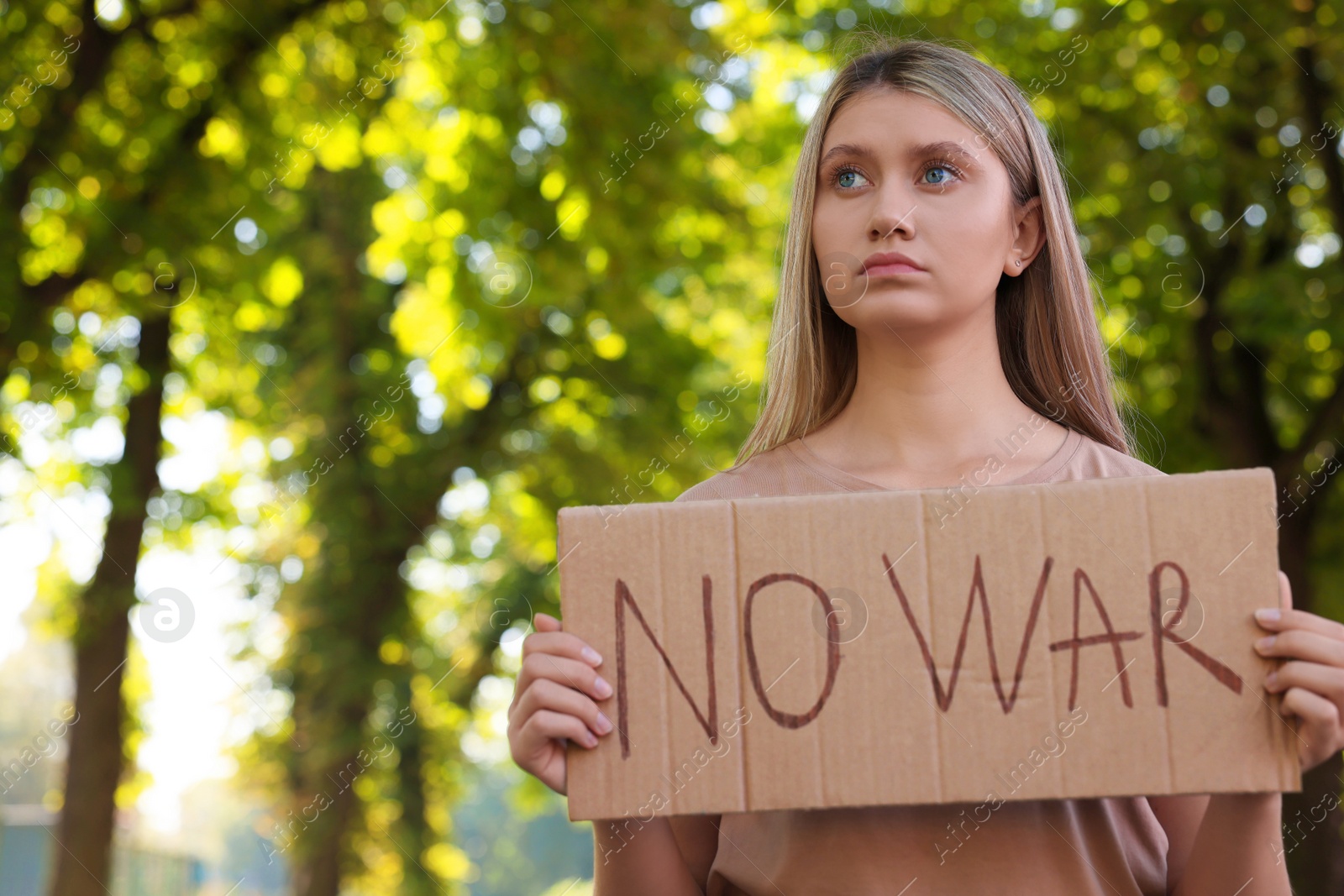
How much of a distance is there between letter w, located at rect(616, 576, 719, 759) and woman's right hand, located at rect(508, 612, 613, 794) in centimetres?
3

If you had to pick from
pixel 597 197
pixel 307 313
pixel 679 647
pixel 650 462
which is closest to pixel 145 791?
pixel 307 313

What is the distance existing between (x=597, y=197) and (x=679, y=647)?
26.6 feet

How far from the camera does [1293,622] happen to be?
184 centimetres

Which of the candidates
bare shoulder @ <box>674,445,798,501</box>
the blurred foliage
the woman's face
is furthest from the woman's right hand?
the blurred foliage

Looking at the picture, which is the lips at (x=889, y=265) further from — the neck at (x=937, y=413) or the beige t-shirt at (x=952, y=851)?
the beige t-shirt at (x=952, y=851)

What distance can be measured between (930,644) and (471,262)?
10.2m

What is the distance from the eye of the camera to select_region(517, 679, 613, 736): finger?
76.4 inches

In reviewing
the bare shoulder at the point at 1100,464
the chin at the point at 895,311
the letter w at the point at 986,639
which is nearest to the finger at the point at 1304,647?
the letter w at the point at 986,639

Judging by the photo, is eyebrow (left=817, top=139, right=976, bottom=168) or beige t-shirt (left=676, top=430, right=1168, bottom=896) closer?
beige t-shirt (left=676, top=430, right=1168, bottom=896)

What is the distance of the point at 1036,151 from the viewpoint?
243cm

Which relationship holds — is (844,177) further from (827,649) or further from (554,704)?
(554,704)

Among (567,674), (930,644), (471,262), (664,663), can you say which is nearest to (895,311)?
(930,644)

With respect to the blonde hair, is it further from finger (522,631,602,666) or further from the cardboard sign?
finger (522,631,602,666)

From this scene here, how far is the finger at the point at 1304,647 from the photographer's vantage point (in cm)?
179
